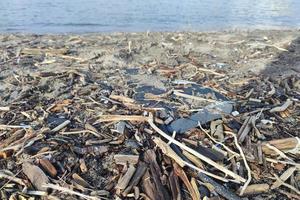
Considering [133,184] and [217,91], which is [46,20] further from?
[133,184]

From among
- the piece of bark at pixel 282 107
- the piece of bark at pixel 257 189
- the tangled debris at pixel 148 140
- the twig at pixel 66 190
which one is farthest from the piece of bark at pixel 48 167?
the piece of bark at pixel 282 107

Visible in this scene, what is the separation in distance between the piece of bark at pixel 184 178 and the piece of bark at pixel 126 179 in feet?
1.49

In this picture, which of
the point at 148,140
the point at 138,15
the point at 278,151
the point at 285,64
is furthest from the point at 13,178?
the point at 138,15

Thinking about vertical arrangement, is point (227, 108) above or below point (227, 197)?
above

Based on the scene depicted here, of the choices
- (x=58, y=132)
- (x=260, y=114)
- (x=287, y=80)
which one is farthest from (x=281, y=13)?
(x=58, y=132)

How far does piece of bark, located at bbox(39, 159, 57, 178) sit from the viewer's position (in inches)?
145

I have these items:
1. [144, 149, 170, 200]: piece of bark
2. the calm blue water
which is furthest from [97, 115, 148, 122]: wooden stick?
the calm blue water

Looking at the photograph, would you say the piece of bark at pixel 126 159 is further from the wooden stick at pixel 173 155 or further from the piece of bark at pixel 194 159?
the piece of bark at pixel 194 159

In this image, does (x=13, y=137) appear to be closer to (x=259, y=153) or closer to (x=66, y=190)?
(x=66, y=190)

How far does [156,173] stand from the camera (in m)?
3.71

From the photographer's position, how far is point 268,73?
7215 mm

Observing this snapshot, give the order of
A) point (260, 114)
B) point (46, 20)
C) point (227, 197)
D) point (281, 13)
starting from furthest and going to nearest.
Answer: point (281, 13)
point (46, 20)
point (260, 114)
point (227, 197)

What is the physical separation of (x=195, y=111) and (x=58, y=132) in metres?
1.89

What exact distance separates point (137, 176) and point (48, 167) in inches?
37.3
